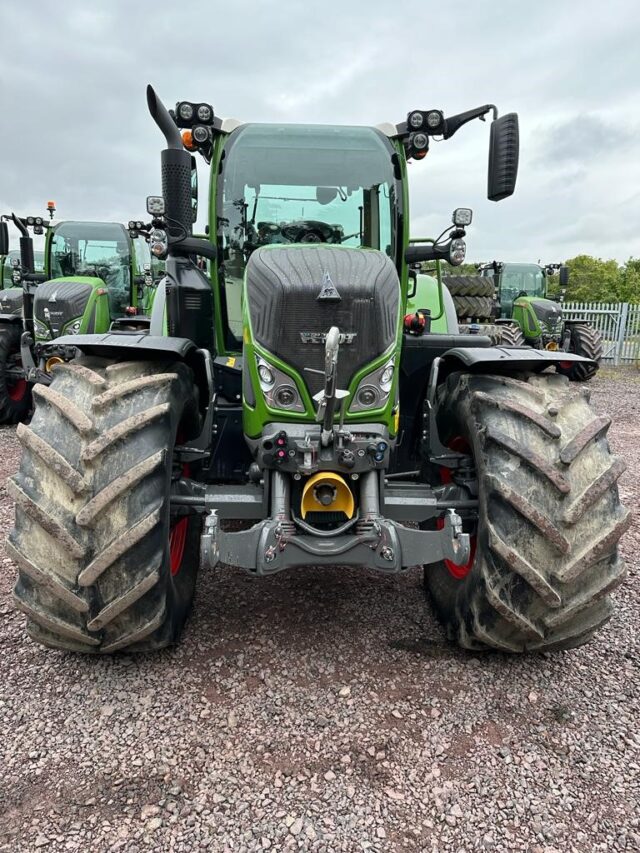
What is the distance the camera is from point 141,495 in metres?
2.28

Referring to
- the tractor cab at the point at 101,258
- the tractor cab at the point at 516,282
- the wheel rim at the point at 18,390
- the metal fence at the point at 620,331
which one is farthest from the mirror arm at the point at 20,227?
the metal fence at the point at 620,331

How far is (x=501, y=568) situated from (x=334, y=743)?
886 millimetres

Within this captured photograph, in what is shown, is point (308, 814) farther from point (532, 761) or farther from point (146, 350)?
point (146, 350)

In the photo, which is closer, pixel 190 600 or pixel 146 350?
pixel 146 350

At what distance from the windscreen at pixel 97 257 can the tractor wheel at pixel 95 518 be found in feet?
24.0

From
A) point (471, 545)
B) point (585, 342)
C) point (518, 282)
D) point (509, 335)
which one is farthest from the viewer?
point (518, 282)

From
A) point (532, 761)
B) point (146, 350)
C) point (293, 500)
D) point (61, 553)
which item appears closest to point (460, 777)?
point (532, 761)

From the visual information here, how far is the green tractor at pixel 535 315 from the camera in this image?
13.2 m

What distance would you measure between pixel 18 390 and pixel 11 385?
141mm

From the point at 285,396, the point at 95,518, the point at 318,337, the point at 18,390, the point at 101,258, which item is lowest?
the point at 18,390

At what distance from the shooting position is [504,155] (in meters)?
3.13

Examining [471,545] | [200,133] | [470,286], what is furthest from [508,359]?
[470,286]

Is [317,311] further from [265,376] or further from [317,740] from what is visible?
[317,740]

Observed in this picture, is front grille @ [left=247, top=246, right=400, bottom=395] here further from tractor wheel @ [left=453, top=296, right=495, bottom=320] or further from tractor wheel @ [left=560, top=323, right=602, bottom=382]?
tractor wheel @ [left=560, top=323, right=602, bottom=382]
